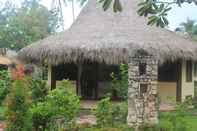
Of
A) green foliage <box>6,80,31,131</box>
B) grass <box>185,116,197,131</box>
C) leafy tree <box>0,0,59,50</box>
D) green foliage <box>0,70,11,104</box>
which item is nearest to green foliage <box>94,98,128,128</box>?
green foliage <box>6,80,31,131</box>

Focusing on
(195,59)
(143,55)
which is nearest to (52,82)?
(195,59)

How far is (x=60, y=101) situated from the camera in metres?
7.95

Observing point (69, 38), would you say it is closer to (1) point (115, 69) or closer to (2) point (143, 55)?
(1) point (115, 69)

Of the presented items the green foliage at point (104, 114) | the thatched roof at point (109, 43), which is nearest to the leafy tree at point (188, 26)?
the thatched roof at point (109, 43)

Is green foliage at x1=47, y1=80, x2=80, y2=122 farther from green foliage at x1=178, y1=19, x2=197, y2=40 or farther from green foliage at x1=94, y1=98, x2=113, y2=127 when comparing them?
green foliage at x1=178, y1=19, x2=197, y2=40

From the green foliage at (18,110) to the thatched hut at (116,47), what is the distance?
6377mm

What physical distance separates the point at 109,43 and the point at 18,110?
804 cm

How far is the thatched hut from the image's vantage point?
14891mm

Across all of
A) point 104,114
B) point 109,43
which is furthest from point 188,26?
point 104,114

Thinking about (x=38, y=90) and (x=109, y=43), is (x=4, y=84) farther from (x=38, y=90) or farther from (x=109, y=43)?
(x=38, y=90)

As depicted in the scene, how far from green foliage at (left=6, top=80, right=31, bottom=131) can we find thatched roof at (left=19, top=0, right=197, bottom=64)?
695 cm

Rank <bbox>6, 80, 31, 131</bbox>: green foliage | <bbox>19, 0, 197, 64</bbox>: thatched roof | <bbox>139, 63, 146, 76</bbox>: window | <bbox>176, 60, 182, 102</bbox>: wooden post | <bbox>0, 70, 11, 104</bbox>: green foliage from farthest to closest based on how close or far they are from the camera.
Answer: <bbox>176, 60, 182, 102</bbox>: wooden post → <bbox>0, 70, 11, 104</bbox>: green foliage → <bbox>19, 0, 197, 64</bbox>: thatched roof → <bbox>139, 63, 146, 76</bbox>: window → <bbox>6, 80, 31, 131</bbox>: green foliage

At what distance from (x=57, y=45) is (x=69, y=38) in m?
0.61

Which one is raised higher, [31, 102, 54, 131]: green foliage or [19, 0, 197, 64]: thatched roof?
[19, 0, 197, 64]: thatched roof
